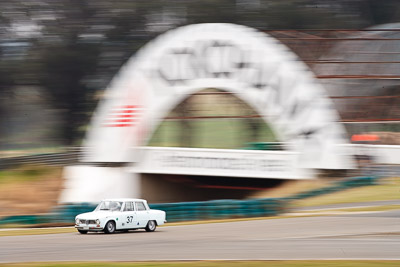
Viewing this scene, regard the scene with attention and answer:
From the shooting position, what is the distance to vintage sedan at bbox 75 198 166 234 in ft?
63.8

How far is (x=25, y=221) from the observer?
2689 cm

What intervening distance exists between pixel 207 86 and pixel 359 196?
11.1 meters

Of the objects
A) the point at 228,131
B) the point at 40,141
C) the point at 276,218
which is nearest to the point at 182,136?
the point at 228,131

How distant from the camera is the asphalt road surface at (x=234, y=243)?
44.9 feet

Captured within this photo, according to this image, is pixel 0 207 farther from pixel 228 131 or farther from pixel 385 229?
pixel 385 229

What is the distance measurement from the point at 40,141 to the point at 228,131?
35018 millimetres

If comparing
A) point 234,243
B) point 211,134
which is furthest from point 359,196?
point 211,134

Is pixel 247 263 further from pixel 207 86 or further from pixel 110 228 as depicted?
pixel 207 86

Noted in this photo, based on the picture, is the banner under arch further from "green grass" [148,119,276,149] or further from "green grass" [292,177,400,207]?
"green grass" [292,177,400,207]

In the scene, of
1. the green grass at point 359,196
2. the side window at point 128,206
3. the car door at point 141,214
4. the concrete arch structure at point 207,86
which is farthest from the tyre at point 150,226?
the concrete arch structure at point 207,86

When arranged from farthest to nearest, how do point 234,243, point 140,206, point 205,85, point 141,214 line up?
point 205,85, point 140,206, point 141,214, point 234,243

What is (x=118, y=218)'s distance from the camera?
19.8 m

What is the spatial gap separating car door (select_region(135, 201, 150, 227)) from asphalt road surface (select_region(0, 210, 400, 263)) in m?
0.45

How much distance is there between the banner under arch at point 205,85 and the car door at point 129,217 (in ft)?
49.6
